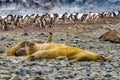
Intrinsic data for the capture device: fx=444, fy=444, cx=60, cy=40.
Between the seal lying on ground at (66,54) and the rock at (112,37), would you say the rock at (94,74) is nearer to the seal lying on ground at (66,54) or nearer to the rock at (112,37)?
the seal lying on ground at (66,54)

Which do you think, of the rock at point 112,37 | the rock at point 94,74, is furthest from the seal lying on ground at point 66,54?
the rock at point 112,37

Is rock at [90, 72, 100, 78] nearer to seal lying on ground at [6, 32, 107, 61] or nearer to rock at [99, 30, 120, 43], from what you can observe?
seal lying on ground at [6, 32, 107, 61]

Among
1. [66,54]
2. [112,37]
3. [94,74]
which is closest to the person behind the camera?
[94,74]

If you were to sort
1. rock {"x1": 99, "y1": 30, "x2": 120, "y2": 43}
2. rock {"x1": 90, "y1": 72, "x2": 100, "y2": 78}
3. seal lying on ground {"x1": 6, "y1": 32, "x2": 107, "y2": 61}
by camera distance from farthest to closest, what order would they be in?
rock {"x1": 99, "y1": 30, "x2": 120, "y2": 43} → seal lying on ground {"x1": 6, "y1": 32, "x2": 107, "y2": 61} → rock {"x1": 90, "y1": 72, "x2": 100, "y2": 78}

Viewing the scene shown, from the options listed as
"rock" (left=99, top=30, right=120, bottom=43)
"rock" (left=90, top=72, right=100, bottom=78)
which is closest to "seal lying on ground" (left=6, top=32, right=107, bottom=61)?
"rock" (left=90, top=72, right=100, bottom=78)

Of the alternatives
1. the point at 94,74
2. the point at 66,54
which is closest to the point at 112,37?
the point at 66,54

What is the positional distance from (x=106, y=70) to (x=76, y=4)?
5008cm

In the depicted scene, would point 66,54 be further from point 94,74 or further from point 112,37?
point 112,37

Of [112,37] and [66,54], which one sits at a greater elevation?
[66,54]

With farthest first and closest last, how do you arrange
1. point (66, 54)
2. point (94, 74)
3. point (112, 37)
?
point (112, 37)
point (66, 54)
point (94, 74)

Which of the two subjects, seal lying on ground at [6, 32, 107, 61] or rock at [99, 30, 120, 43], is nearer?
seal lying on ground at [6, 32, 107, 61]

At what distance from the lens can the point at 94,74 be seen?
22.0ft

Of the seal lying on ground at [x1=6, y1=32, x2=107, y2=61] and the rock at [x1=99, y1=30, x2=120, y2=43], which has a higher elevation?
the seal lying on ground at [x1=6, y1=32, x2=107, y2=61]

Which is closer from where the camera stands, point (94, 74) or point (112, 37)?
point (94, 74)
